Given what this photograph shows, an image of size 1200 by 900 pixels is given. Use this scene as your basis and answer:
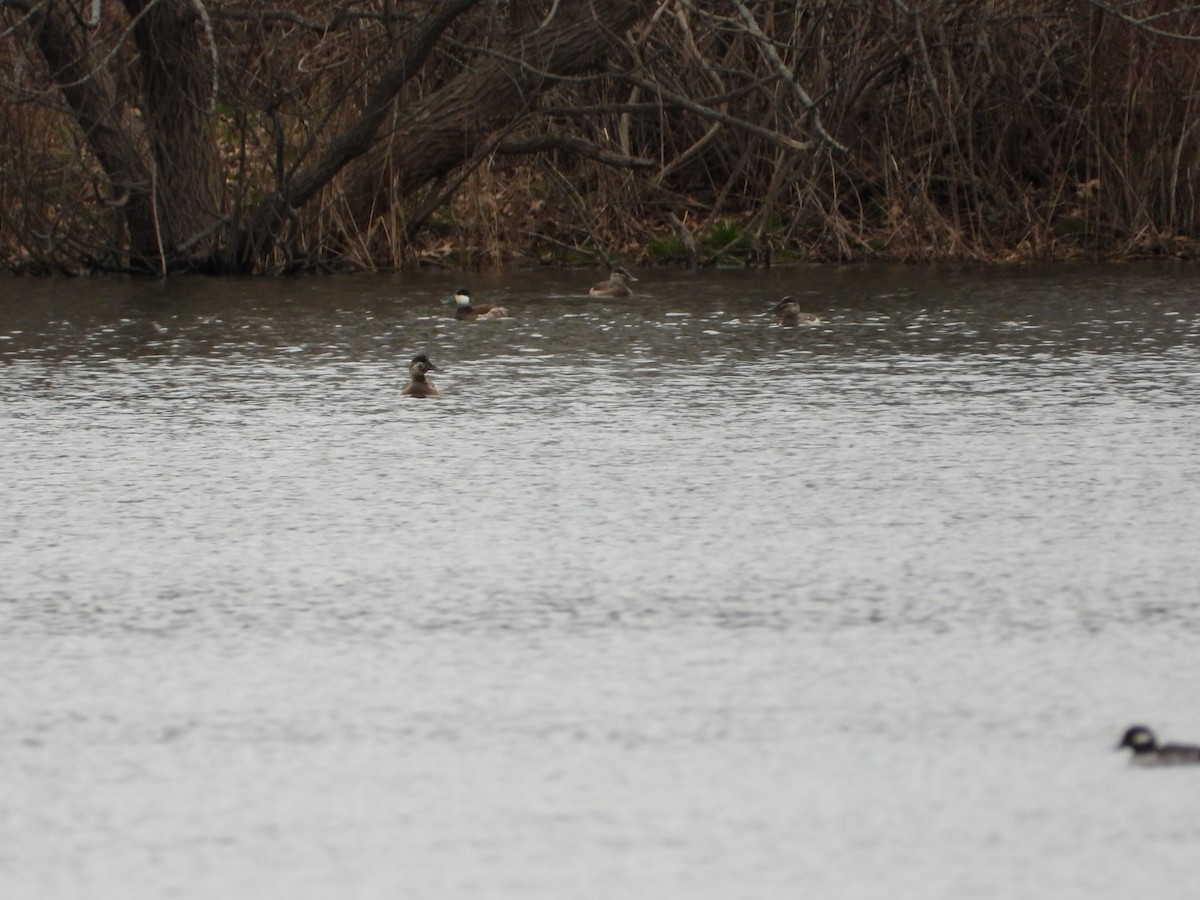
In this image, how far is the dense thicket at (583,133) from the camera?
18.2 meters

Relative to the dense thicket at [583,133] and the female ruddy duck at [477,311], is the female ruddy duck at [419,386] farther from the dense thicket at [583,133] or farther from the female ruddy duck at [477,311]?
the dense thicket at [583,133]

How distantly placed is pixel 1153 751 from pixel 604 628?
1714mm

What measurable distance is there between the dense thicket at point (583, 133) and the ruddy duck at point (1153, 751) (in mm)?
13287

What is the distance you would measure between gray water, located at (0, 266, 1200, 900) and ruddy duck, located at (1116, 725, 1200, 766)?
0.15 ft

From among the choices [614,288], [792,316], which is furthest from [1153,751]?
[614,288]

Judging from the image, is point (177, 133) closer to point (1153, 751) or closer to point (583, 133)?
point (583, 133)

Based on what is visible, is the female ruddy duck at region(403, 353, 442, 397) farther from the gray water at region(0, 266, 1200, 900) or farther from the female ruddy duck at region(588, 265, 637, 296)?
the female ruddy duck at region(588, 265, 637, 296)

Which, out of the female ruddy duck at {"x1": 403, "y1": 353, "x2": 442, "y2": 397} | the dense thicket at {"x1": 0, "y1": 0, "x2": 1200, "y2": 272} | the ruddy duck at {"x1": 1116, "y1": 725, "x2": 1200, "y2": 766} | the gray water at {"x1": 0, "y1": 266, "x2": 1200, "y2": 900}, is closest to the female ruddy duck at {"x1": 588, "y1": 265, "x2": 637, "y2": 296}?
the dense thicket at {"x1": 0, "y1": 0, "x2": 1200, "y2": 272}

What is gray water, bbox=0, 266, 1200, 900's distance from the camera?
13.0 ft

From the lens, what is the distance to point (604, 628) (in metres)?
5.66

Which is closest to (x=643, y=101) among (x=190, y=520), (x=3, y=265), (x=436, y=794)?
(x=3, y=265)

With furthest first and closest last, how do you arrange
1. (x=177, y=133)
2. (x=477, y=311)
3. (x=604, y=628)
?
1. (x=177, y=133)
2. (x=477, y=311)
3. (x=604, y=628)

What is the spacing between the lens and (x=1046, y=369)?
10961mm

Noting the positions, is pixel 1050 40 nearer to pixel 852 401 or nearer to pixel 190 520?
pixel 852 401
